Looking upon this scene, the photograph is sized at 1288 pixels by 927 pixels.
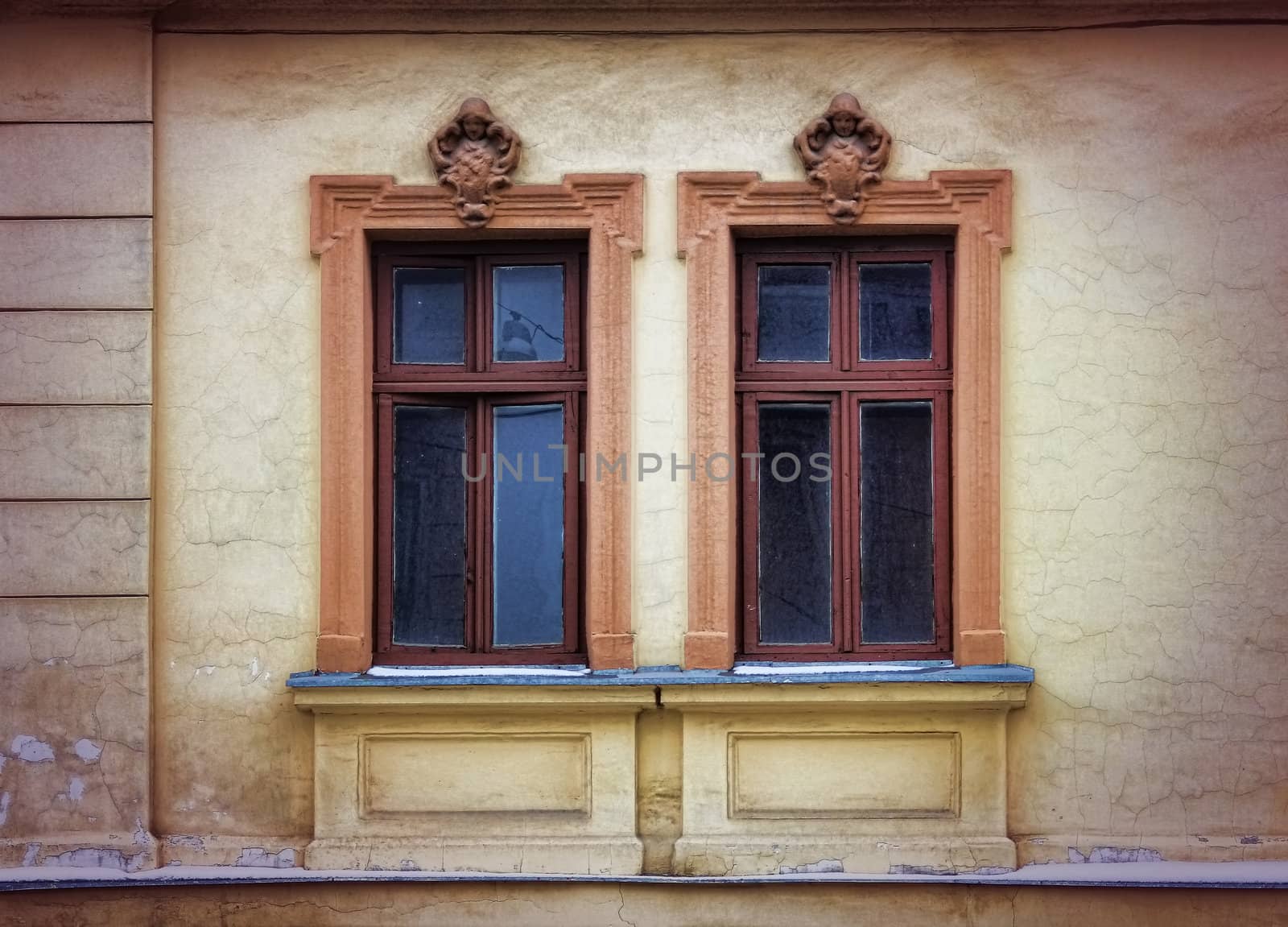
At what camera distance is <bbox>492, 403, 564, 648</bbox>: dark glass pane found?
523 cm

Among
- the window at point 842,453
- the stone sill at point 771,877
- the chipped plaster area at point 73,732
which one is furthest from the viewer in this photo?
the window at point 842,453

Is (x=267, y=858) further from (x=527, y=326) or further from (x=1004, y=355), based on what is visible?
(x=1004, y=355)

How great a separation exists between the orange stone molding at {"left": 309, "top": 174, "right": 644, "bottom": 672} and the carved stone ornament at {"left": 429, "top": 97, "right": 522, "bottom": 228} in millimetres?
56

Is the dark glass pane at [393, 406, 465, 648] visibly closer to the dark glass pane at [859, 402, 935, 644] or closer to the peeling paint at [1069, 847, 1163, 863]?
the dark glass pane at [859, 402, 935, 644]

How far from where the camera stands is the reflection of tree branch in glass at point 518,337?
523 centimetres

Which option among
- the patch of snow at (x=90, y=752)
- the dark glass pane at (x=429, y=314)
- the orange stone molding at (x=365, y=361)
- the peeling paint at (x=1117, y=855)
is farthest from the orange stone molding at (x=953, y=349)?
the patch of snow at (x=90, y=752)

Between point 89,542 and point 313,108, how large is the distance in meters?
1.95

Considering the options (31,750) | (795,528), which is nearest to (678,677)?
(795,528)

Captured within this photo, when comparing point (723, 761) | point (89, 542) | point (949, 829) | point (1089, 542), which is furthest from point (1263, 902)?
point (89, 542)

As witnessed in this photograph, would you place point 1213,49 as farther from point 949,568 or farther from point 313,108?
point 313,108

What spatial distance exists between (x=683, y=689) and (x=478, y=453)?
4.22ft

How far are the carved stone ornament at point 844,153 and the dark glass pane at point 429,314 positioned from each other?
1.51 metres

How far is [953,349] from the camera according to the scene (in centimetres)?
511

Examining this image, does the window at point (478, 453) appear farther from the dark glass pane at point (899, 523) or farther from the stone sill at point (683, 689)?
the dark glass pane at point (899, 523)
